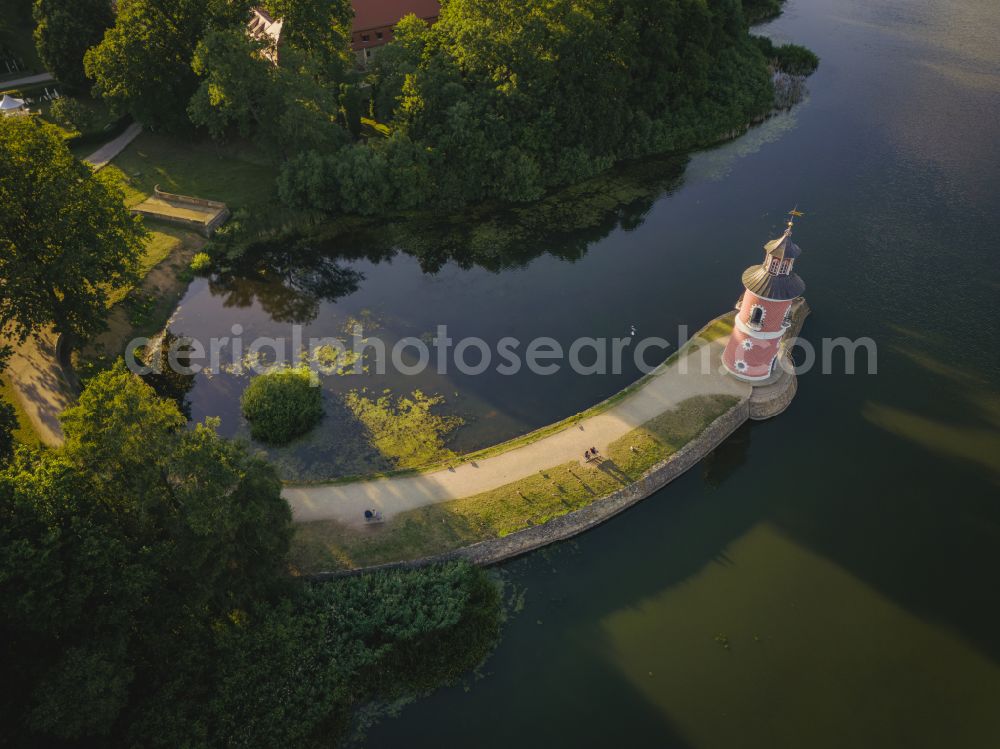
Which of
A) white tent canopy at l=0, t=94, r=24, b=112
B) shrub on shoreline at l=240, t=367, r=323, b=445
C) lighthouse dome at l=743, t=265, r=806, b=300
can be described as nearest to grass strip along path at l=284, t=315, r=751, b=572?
shrub on shoreline at l=240, t=367, r=323, b=445

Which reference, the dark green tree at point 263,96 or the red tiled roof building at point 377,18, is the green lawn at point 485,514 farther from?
the red tiled roof building at point 377,18

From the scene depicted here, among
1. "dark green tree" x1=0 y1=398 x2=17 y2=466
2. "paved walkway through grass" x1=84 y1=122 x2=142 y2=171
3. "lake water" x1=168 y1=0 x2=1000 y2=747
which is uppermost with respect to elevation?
"paved walkway through grass" x1=84 y1=122 x2=142 y2=171

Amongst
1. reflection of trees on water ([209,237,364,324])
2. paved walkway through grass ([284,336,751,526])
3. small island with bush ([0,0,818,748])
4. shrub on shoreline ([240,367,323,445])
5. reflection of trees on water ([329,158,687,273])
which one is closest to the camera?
small island with bush ([0,0,818,748])

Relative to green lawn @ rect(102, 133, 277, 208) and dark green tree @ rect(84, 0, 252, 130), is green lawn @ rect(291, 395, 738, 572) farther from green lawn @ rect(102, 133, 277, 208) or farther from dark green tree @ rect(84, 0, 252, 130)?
dark green tree @ rect(84, 0, 252, 130)

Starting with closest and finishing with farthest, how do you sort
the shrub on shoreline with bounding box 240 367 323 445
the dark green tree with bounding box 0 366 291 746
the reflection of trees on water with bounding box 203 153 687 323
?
the dark green tree with bounding box 0 366 291 746 → the shrub on shoreline with bounding box 240 367 323 445 → the reflection of trees on water with bounding box 203 153 687 323

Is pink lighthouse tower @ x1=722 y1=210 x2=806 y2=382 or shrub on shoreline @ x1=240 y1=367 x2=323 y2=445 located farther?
shrub on shoreline @ x1=240 y1=367 x2=323 y2=445

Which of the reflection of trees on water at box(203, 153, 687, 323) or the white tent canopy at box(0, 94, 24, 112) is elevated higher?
the white tent canopy at box(0, 94, 24, 112)

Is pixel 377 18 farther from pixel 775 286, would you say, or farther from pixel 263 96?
pixel 775 286

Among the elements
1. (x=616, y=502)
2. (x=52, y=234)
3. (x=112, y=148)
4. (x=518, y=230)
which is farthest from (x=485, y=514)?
(x=112, y=148)

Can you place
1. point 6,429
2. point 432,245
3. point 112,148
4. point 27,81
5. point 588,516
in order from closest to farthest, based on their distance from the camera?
point 6,429, point 588,516, point 432,245, point 112,148, point 27,81
